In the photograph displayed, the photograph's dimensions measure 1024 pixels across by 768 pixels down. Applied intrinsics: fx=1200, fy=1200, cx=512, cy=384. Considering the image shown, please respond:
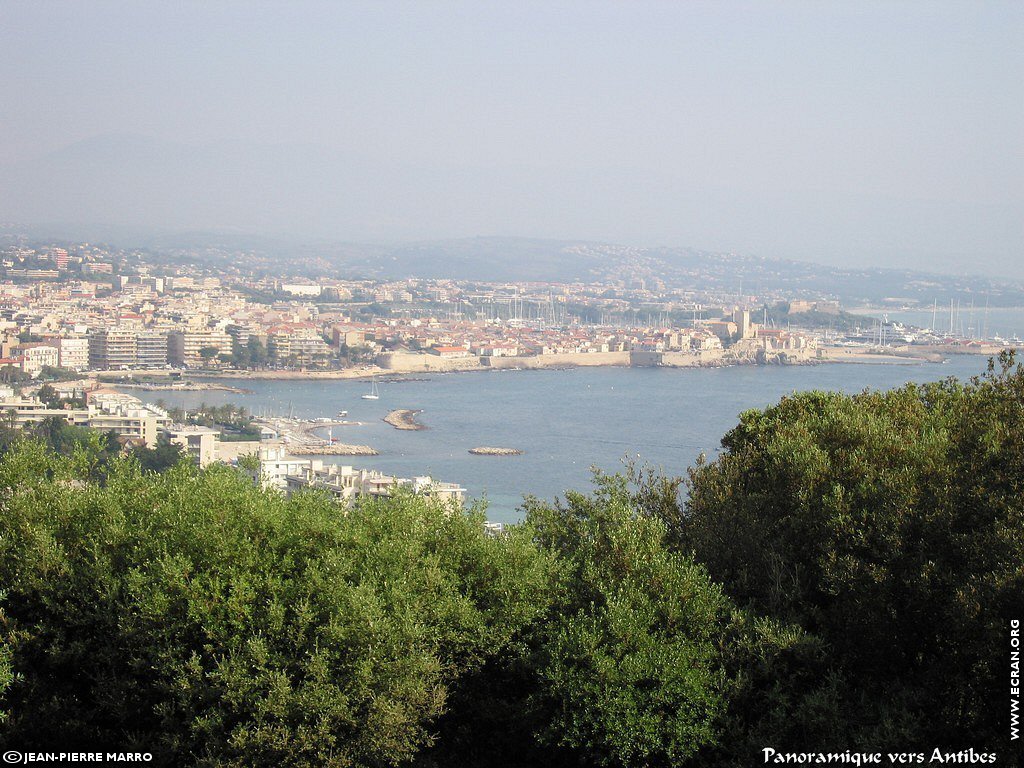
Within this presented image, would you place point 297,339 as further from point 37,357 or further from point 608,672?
point 608,672

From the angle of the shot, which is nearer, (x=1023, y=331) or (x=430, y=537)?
(x=430, y=537)

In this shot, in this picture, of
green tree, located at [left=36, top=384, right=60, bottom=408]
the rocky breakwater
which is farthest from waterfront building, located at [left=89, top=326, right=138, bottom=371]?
the rocky breakwater

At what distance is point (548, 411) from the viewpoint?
66.3 feet

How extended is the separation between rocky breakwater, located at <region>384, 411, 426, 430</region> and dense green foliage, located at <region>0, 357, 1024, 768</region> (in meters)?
14.7

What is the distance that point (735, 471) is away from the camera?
349 centimetres

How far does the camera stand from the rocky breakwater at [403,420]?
58.4ft

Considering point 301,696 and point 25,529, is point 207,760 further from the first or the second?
point 25,529

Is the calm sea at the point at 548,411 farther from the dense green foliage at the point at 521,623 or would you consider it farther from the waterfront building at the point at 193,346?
the dense green foliage at the point at 521,623

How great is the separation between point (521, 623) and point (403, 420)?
51.5 ft

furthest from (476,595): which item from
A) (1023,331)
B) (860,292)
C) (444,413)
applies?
(860,292)

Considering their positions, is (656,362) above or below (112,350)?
below

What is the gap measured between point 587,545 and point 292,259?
75.5 m

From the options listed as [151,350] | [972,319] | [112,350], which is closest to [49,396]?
[112,350]

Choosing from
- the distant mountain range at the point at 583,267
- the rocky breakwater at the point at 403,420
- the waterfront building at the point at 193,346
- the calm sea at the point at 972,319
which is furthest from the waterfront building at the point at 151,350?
the distant mountain range at the point at 583,267
